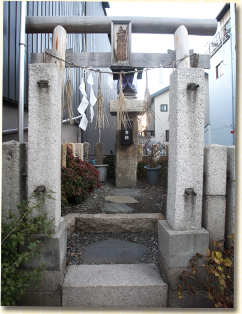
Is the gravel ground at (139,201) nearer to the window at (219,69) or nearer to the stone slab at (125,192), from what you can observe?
the stone slab at (125,192)

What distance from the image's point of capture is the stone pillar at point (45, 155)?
235cm

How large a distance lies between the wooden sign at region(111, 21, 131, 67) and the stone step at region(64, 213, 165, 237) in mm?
2702

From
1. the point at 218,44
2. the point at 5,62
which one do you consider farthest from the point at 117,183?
the point at 218,44

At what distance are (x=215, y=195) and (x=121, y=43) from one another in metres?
2.84

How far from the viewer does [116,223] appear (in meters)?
3.77

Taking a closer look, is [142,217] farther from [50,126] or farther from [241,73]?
[241,73]

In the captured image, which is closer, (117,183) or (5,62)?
(5,62)

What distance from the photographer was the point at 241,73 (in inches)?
73.5

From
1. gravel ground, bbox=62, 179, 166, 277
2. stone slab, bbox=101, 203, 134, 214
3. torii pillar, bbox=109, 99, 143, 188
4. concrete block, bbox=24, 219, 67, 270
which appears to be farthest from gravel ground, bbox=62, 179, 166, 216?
concrete block, bbox=24, 219, 67, 270

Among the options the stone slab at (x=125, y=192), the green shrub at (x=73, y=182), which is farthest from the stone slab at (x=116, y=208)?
the stone slab at (x=125, y=192)

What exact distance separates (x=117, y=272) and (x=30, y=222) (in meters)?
1.22

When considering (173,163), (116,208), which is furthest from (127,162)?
(173,163)

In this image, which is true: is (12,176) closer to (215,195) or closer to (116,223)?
(116,223)

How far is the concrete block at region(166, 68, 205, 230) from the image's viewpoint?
2393 mm
